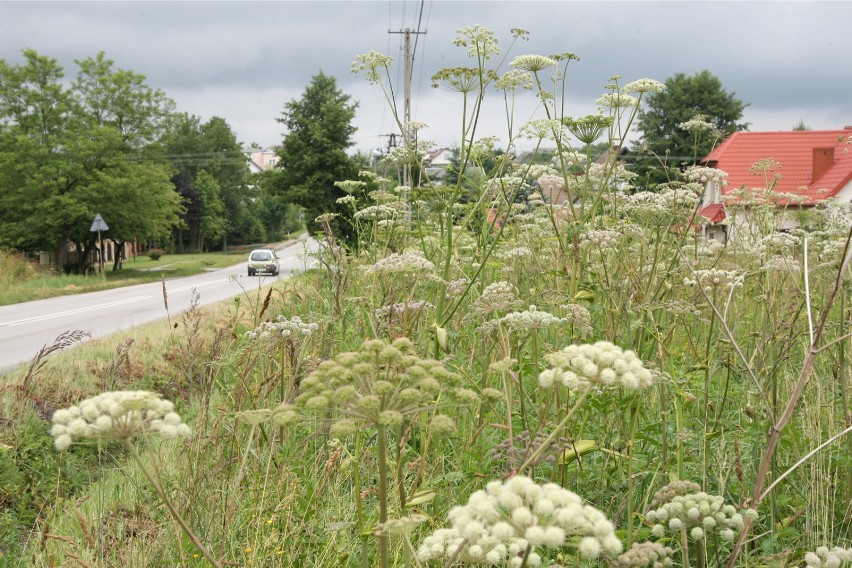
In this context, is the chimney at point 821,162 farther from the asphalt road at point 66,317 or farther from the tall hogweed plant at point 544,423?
the tall hogweed plant at point 544,423

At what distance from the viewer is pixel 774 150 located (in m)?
43.6

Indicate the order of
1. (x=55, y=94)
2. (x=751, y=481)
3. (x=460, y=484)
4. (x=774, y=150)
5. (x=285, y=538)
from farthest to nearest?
(x=55, y=94), (x=774, y=150), (x=460, y=484), (x=751, y=481), (x=285, y=538)

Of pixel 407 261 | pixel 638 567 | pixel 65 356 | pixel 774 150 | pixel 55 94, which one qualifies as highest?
pixel 55 94

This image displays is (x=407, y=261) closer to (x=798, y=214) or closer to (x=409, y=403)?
(x=409, y=403)

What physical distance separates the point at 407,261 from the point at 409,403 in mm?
2060

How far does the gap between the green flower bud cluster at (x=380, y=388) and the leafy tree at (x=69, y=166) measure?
149 feet

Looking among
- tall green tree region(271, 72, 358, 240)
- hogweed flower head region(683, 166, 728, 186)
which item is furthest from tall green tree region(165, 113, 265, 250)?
hogweed flower head region(683, 166, 728, 186)

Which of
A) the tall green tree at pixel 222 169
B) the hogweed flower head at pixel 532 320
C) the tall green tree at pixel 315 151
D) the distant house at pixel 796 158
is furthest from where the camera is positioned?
the tall green tree at pixel 222 169

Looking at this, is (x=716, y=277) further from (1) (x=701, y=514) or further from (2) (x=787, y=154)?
(2) (x=787, y=154)

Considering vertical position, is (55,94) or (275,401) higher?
(55,94)

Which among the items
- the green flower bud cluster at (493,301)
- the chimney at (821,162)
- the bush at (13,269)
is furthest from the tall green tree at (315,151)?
the green flower bud cluster at (493,301)

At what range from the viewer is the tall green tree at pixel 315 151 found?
53.9 meters

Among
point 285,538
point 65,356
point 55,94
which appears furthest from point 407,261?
point 55,94

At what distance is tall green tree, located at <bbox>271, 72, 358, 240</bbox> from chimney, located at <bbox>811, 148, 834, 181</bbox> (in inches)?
1137
